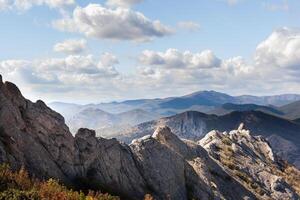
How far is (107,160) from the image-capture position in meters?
42.4

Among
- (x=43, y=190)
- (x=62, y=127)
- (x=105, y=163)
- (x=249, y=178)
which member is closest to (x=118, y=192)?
(x=105, y=163)

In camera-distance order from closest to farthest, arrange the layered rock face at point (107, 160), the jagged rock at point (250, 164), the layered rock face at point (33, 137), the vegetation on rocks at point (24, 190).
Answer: the vegetation on rocks at point (24, 190) → the layered rock face at point (33, 137) → the layered rock face at point (107, 160) → the jagged rock at point (250, 164)

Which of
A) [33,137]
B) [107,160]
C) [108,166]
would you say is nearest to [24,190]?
[33,137]

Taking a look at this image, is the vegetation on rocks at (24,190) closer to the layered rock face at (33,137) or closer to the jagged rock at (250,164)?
the layered rock face at (33,137)

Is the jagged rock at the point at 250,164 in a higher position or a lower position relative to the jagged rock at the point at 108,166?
lower

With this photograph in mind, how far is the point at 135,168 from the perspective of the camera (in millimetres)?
44938

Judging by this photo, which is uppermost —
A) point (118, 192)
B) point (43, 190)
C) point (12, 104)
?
point (12, 104)

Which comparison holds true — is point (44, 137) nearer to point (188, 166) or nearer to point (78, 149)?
point (78, 149)

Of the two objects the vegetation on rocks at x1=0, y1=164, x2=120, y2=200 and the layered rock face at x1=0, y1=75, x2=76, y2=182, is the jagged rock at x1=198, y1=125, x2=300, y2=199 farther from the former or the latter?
the vegetation on rocks at x1=0, y1=164, x2=120, y2=200

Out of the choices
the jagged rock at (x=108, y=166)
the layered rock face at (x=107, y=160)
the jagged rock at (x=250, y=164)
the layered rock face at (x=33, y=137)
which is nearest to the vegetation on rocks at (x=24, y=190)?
the layered rock face at (x=107, y=160)

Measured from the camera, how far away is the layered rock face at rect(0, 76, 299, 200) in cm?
3553

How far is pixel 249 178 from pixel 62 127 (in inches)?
1173

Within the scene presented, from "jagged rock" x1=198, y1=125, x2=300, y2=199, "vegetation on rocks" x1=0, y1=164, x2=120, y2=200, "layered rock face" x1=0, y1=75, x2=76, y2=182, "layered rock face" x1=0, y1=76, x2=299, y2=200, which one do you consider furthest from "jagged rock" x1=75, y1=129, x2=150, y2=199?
"jagged rock" x1=198, y1=125, x2=300, y2=199

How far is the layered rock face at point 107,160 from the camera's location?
35.5 m
